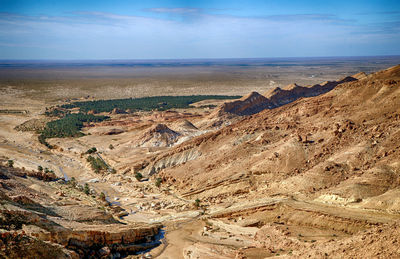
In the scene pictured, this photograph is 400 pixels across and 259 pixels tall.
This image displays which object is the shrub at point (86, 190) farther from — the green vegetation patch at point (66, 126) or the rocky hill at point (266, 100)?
the rocky hill at point (266, 100)

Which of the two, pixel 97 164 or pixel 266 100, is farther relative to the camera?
pixel 266 100

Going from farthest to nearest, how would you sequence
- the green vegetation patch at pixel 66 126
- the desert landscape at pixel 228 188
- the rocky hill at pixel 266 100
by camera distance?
1. the rocky hill at pixel 266 100
2. the green vegetation patch at pixel 66 126
3. the desert landscape at pixel 228 188

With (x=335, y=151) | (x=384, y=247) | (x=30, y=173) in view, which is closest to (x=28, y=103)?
(x=30, y=173)

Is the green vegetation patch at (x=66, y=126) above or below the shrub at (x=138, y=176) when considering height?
above

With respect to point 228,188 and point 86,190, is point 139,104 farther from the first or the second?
point 228,188

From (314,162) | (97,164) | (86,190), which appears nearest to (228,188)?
(314,162)

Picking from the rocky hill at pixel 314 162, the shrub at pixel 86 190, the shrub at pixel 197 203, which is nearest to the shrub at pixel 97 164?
the rocky hill at pixel 314 162

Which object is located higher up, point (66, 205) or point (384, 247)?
point (384, 247)

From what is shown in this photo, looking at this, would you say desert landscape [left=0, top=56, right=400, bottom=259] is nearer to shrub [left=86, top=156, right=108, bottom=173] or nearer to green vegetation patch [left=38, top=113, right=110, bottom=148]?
shrub [left=86, top=156, right=108, bottom=173]

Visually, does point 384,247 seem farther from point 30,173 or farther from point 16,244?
point 30,173

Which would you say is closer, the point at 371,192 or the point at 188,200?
the point at 371,192

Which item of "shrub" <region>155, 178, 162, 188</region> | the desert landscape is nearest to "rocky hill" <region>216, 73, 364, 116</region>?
the desert landscape
